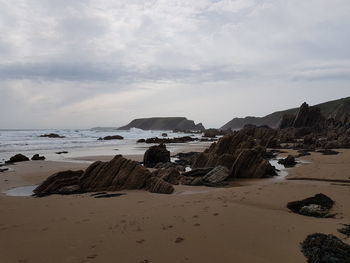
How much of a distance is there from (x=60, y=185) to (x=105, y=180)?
1709 mm

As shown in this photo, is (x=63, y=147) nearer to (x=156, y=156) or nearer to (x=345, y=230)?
(x=156, y=156)

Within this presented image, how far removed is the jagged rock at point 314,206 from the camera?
23.7 feet

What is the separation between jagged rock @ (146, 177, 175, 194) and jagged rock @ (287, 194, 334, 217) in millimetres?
4171

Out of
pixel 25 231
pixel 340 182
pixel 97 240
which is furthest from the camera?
pixel 340 182

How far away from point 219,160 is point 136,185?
5.21 meters

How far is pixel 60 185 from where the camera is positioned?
478 inches

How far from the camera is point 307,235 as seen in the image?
18.7ft

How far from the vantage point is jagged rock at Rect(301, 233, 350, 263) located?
15.3ft

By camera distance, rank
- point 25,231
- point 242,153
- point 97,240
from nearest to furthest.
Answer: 1. point 97,240
2. point 25,231
3. point 242,153

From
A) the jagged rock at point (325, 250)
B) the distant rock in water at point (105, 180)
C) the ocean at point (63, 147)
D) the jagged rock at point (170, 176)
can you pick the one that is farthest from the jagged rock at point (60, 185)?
the ocean at point (63, 147)

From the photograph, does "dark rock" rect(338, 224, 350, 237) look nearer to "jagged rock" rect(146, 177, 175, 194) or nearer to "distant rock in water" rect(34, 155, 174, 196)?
"jagged rock" rect(146, 177, 175, 194)

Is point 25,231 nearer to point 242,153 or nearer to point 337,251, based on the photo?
point 337,251

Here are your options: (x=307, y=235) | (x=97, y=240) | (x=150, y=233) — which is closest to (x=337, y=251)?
(x=307, y=235)

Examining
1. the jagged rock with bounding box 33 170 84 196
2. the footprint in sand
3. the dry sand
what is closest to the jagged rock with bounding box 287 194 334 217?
the dry sand
